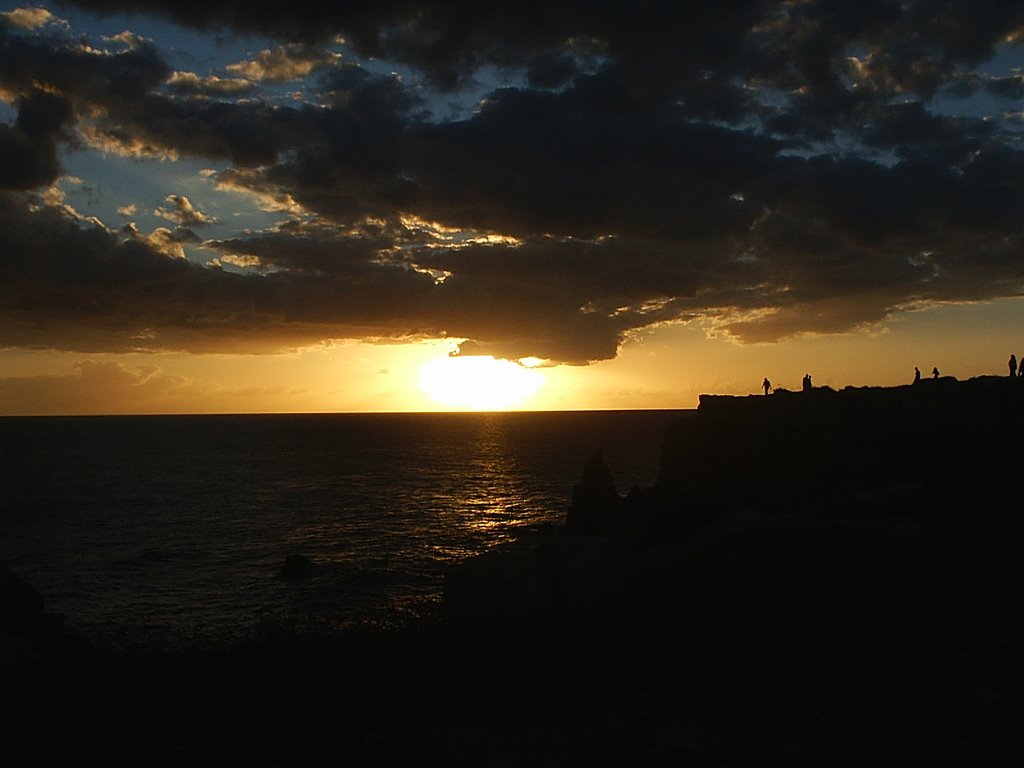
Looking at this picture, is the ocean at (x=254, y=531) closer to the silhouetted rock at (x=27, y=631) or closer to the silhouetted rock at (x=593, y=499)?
the silhouetted rock at (x=27, y=631)

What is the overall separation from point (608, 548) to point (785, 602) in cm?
473

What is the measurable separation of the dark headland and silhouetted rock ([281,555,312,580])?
893 inches

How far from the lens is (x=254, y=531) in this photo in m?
62.2

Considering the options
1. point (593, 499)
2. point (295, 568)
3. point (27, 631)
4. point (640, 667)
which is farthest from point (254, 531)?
point (640, 667)

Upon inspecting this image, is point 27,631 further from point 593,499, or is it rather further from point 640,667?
point 593,499

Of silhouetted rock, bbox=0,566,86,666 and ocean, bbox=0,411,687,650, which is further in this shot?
ocean, bbox=0,411,687,650

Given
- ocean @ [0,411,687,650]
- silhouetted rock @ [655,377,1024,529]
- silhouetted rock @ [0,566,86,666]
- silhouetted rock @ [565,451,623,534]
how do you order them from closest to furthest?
1. silhouetted rock @ [0,566,86,666]
2. silhouetted rock @ [655,377,1024,529]
3. ocean @ [0,411,687,650]
4. silhouetted rock @ [565,451,623,534]

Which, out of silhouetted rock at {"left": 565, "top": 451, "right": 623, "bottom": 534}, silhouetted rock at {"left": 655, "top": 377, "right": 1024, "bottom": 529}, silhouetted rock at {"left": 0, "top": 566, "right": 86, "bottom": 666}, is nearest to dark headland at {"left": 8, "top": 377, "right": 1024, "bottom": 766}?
silhouetted rock at {"left": 0, "top": 566, "right": 86, "bottom": 666}

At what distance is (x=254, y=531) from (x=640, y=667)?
178 feet

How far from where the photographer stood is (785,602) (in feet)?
54.8

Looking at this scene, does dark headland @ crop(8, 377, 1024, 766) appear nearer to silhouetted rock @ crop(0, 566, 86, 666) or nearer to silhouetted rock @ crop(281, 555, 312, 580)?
silhouetted rock @ crop(0, 566, 86, 666)

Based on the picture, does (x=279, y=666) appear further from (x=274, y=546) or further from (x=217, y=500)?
(x=217, y=500)

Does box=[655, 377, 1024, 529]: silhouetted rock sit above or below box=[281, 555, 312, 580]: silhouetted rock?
above

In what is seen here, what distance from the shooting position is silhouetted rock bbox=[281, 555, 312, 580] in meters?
44.0
